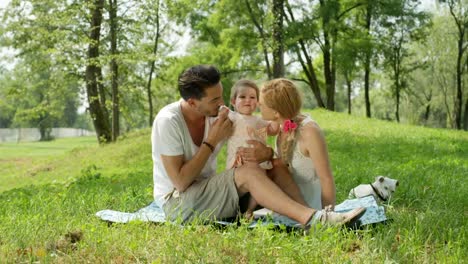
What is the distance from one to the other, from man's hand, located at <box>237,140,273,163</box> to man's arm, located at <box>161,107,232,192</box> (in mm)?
236

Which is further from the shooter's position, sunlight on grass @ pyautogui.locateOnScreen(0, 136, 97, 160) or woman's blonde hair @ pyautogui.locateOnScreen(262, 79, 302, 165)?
sunlight on grass @ pyautogui.locateOnScreen(0, 136, 97, 160)

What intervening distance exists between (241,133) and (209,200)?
26.3 inches

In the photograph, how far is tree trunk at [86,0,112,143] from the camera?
20.7 m

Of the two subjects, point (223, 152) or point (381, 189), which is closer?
point (381, 189)

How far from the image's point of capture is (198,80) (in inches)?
177

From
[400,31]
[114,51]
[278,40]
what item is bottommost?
[278,40]

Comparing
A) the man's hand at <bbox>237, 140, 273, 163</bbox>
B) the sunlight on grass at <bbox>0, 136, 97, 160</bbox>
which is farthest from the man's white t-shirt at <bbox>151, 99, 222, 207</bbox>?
the sunlight on grass at <bbox>0, 136, 97, 160</bbox>

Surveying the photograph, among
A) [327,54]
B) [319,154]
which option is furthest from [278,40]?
[319,154]

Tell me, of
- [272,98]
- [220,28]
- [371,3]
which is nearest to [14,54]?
[220,28]

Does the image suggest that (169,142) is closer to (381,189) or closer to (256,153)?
(256,153)

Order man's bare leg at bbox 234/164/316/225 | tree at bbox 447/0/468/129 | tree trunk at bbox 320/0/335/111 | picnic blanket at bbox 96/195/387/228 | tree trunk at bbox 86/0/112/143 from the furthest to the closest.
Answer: tree at bbox 447/0/468/129 → tree trunk at bbox 320/0/335/111 → tree trunk at bbox 86/0/112/143 → picnic blanket at bbox 96/195/387/228 → man's bare leg at bbox 234/164/316/225

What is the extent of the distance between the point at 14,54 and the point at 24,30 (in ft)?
15.2

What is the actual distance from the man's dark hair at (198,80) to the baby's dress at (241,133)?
45cm

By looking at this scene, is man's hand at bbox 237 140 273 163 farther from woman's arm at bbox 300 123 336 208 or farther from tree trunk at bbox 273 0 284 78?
tree trunk at bbox 273 0 284 78
